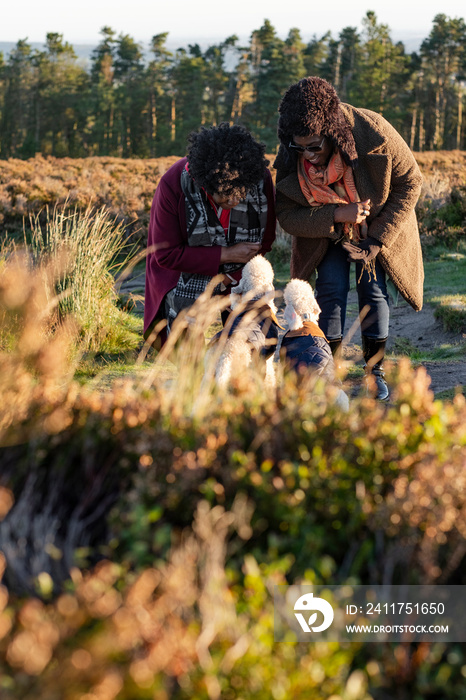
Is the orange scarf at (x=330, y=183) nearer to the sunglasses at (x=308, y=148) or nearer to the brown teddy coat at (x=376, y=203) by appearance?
the brown teddy coat at (x=376, y=203)

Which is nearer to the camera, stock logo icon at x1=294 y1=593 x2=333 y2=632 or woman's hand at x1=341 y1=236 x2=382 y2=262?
stock logo icon at x1=294 y1=593 x2=333 y2=632

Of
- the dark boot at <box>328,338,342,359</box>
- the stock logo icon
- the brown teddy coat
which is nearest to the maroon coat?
the brown teddy coat

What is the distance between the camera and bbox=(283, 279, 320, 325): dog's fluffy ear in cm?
417

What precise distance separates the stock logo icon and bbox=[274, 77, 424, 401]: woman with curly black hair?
292 centimetres

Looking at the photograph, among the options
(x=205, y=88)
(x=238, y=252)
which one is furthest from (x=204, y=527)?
(x=205, y=88)

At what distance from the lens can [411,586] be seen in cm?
197

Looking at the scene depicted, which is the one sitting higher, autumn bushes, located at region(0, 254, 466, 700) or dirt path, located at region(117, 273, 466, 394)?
autumn bushes, located at region(0, 254, 466, 700)

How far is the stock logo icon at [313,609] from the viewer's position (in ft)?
5.99

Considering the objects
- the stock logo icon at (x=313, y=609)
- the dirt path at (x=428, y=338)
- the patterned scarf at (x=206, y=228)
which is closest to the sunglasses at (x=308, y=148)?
the patterned scarf at (x=206, y=228)

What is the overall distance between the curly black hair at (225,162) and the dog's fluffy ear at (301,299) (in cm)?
68

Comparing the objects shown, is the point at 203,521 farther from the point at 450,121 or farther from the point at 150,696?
the point at 450,121

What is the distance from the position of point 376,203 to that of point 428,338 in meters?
3.04

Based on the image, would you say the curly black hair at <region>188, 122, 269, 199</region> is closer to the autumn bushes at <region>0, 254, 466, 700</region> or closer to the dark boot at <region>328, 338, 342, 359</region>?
the dark boot at <region>328, 338, 342, 359</region>

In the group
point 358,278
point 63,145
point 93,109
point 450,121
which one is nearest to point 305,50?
point 450,121
